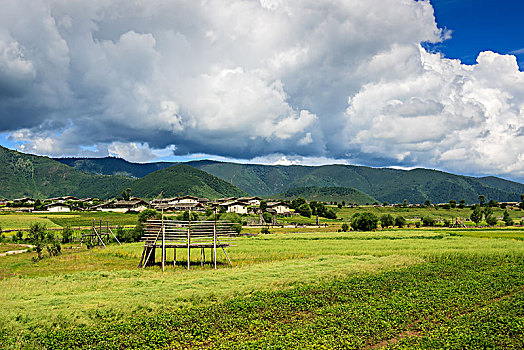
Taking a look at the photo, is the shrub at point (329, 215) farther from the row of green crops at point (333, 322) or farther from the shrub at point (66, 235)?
the row of green crops at point (333, 322)

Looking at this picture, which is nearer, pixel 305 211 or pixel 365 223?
pixel 365 223

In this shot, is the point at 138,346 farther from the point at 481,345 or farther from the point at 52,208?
the point at 52,208

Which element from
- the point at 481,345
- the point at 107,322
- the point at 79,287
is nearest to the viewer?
the point at 481,345

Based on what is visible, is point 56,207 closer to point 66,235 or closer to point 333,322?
point 66,235

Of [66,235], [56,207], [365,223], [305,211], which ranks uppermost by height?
[56,207]

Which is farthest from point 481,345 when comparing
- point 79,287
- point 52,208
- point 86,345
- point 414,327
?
point 52,208

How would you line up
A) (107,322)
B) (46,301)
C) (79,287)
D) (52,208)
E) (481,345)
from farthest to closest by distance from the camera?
1. (52,208)
2. (79,287)
3. (46,301)
4. (107,322)
5. (481,345)

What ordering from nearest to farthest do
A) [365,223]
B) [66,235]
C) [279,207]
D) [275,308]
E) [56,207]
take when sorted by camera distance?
[275,308] < [66,235] < [365,223] < [56,207] < [279,207]

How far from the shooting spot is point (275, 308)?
16.5 metres

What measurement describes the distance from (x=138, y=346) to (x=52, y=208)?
153 metres

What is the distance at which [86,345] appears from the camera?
1251 centimetres

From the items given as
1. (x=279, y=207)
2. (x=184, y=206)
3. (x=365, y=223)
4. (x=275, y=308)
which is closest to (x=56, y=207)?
(x=184, y=206)

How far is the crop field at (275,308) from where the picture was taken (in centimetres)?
1288

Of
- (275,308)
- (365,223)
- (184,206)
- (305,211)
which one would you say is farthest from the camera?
(184,206)
